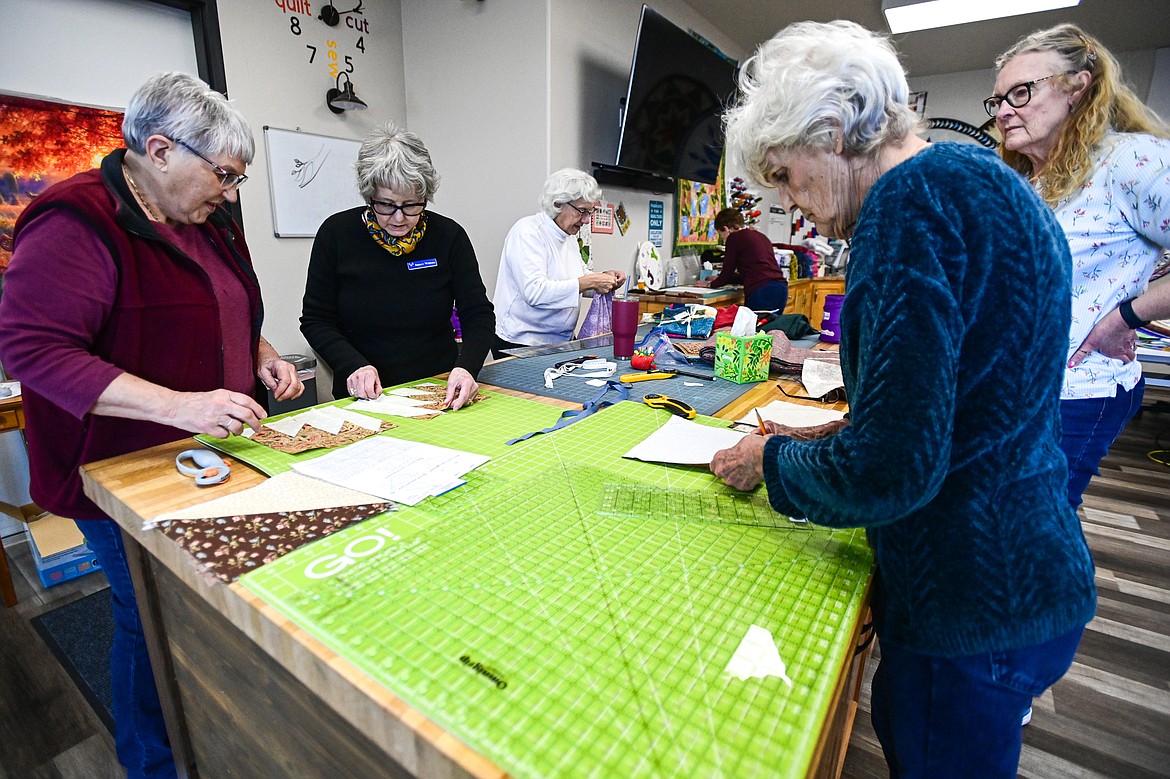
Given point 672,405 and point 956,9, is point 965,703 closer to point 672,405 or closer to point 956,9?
point 672,405

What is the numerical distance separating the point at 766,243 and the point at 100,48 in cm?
374

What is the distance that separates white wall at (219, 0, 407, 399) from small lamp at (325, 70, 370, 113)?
0.14 ft

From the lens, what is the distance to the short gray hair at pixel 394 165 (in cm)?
157

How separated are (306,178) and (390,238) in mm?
1766

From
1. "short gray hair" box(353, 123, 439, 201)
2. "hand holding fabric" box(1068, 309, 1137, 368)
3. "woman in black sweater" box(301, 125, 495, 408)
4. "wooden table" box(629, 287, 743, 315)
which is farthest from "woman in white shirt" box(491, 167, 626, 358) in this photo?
"hand holding fabric" box(1068, 309, 1137, 368)

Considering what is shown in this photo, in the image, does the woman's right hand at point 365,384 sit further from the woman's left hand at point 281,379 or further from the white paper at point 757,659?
the white paper at point 757,659

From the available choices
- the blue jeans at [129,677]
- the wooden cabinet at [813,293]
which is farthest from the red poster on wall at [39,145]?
the wooden cabinet at [813,293]

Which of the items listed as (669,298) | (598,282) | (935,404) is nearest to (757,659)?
(935,404)

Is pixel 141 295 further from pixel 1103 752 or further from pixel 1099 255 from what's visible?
pixel 1103 752

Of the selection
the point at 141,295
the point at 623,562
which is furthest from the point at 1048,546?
the point at 141,295

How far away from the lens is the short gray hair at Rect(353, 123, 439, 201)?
1570 mm

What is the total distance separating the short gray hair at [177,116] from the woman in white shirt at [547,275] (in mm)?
1442

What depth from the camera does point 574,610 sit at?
0.61 meters

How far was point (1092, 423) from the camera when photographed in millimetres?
1344
